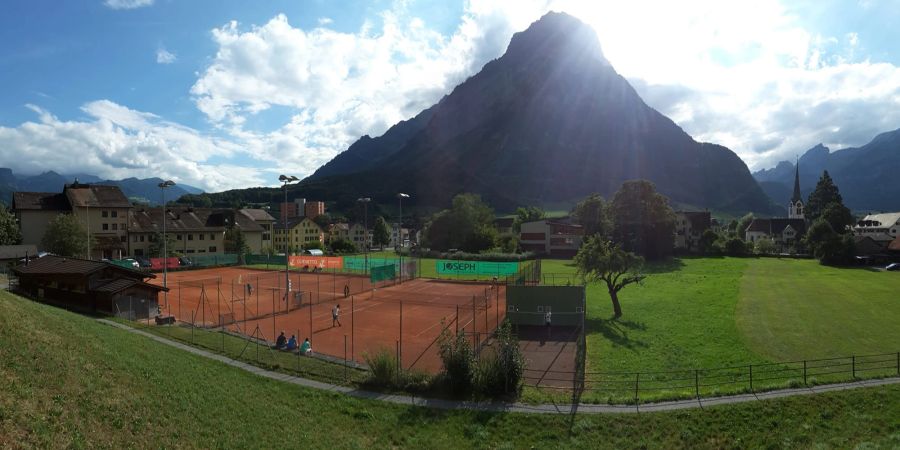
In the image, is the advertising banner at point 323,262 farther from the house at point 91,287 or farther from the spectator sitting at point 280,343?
the spectator sitting at point 280,343

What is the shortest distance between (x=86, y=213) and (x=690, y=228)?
371ft

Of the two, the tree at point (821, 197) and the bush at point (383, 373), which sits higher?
the tree at point (821, 197)

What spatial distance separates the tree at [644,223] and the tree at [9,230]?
9031 cm

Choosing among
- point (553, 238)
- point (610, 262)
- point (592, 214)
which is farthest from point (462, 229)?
point (610, 262)

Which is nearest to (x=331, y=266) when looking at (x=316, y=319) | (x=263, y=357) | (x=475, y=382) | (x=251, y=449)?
(x=316, y=319)

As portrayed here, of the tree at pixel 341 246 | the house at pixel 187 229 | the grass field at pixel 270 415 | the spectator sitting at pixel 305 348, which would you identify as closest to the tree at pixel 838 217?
the grass field at pixel 270 415

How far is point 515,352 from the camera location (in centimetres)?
1859

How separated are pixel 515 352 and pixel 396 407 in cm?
522

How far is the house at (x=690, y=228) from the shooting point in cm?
9894

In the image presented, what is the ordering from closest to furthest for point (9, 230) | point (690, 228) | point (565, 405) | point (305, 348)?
point (565, 405) → point (305, 348) → point (9, 230) → point (690, 228)

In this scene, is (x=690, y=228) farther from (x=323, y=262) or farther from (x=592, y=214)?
(x=323, y=262)

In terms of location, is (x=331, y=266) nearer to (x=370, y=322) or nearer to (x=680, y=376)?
(x=370, y=322)

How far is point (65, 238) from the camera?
54781mm

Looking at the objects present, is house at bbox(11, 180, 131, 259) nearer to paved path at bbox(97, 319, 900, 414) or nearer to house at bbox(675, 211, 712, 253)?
paved path at bbox(97, 319, 900, 414)
